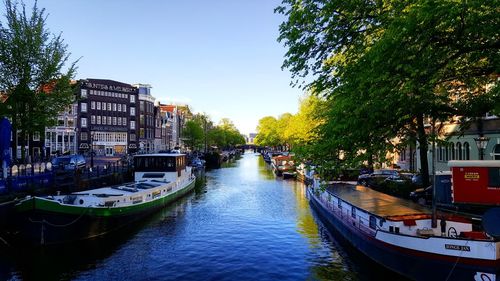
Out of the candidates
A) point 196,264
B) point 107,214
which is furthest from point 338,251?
point 107,214

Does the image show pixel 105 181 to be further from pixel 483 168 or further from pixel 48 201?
pixel 483 168

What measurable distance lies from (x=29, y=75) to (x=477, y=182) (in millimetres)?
33743

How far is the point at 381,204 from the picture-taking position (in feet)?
74.5

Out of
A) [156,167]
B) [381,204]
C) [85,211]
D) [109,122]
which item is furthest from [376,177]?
[109,122]

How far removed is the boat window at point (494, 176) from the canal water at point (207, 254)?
9374 millimetres

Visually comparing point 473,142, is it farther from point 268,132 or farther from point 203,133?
point 268,132

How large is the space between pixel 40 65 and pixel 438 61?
102ft

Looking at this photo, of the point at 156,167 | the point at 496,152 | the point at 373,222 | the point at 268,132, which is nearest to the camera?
the point at 373,222

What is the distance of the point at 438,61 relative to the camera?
516 inches

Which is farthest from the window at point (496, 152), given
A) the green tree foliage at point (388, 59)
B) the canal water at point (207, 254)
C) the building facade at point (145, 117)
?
the building facade at point (145, 117)

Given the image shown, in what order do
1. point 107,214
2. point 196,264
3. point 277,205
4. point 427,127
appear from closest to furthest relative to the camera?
point 196,264 < point 107,214 < point 277,205 < point 427,127

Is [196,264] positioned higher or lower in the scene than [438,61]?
lower

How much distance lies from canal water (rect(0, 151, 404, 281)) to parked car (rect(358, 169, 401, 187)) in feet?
24.7

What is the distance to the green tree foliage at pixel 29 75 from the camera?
3133 centimetres
